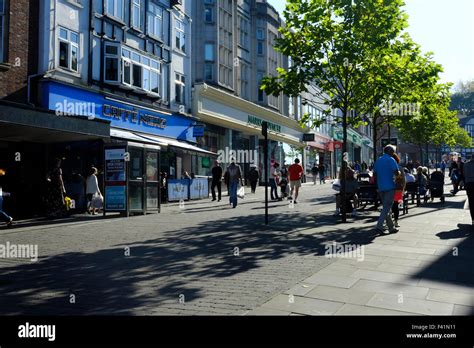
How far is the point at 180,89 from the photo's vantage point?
25500 millimetres

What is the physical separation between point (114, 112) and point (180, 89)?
7.25 metres

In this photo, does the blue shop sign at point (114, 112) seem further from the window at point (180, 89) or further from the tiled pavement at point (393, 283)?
the tiled pavement at point (393, 283)

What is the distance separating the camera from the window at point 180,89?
2509 cm

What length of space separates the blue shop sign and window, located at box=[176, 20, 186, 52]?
453 centimetres

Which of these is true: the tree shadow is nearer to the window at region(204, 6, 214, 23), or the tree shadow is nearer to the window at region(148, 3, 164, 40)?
the window at region(148, 3, 164, 40)

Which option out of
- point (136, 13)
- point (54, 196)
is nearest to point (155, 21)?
point (136, 13)

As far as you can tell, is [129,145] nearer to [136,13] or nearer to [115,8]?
[115,8]

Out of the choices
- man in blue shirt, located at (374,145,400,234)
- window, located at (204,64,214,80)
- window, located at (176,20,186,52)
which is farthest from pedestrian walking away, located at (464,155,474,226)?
window, located at (204,64,214,80)

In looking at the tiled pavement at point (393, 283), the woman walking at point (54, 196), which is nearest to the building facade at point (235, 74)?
the woman walking at point (54, 196)

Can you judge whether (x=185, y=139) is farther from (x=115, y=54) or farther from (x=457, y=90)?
(x=457, y=90)

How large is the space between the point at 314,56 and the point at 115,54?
34.3 ft

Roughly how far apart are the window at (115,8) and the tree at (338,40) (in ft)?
32.3

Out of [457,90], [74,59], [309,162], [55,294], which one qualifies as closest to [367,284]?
[55,294]

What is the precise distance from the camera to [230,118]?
98.0 ft
